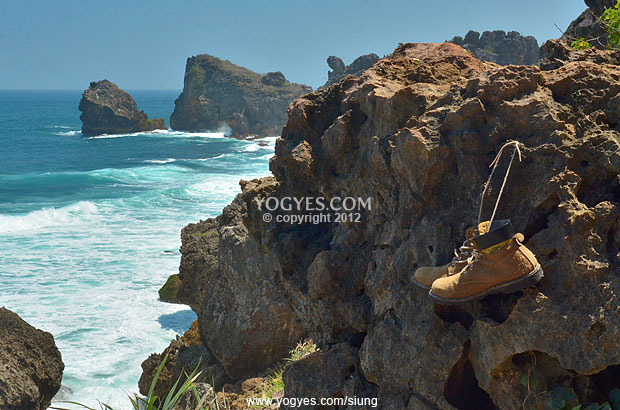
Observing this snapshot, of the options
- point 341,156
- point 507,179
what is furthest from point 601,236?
point 341,156

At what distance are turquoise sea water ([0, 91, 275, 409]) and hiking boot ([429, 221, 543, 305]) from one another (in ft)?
25.0

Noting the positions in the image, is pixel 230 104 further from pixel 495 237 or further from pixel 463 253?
pixel 495 237

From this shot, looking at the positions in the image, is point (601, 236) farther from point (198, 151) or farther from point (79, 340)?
point (198, 151)

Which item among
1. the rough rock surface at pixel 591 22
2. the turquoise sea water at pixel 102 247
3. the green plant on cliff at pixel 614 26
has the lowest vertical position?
the turquoise sea water at pixel 102 247

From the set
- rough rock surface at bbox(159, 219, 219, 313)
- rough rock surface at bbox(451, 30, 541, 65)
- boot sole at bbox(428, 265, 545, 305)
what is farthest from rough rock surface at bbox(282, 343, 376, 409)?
rough rock surface at bbox(451, 30, 541, 65)

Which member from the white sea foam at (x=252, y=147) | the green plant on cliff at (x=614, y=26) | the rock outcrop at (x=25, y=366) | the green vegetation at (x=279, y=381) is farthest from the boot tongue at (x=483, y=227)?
the white sea foam at (x=252, y=147)

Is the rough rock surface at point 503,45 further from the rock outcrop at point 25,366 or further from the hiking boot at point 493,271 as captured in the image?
the hiking boot at point 493,271

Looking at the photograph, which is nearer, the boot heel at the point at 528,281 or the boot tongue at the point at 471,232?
the boot heel at the point at 528,281

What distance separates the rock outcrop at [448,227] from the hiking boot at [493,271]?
171 millimetres

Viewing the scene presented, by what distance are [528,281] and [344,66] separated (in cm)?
8688

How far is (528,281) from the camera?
3344 mm

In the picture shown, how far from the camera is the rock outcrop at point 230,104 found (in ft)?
264

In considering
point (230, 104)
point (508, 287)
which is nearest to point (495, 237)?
point (508, 287)

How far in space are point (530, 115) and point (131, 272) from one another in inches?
582
